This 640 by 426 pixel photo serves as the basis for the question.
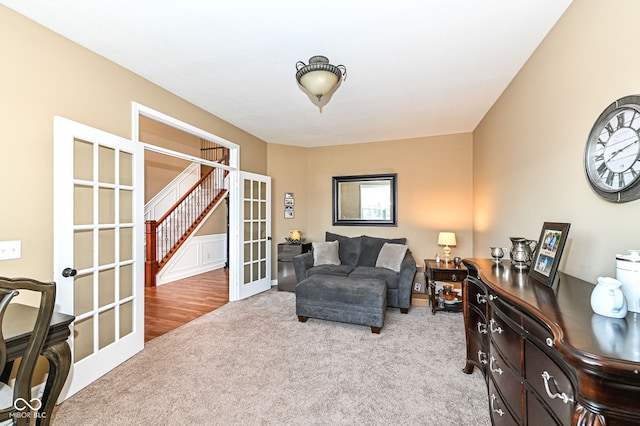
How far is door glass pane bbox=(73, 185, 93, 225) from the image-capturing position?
2.17m

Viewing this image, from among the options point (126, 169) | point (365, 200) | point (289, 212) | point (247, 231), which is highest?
point (126, 169)

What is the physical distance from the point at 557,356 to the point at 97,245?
10.0ft

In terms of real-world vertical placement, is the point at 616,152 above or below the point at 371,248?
above

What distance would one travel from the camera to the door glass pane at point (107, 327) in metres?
2.34

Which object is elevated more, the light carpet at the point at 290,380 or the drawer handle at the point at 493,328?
the drawer handle at the point at 493,328

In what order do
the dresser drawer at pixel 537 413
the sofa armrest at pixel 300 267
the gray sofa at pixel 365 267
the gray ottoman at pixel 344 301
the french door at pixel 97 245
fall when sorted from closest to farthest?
the dresser drawer at pixel 537 413
the french door at pixel 97 245
the gray ottoman at pixel 344 301
the gray sofa at pixel 365 267
the sofa armrest at pixel 300 267

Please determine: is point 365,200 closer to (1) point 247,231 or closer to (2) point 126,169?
(1) point 247,231

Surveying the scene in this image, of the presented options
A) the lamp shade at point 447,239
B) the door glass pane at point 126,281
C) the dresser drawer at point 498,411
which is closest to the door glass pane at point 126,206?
the door glass pane at point 126,281

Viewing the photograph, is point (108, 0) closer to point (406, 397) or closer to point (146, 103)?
point (146, 103)

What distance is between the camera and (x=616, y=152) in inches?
54.3

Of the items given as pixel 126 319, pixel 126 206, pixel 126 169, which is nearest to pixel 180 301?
pixel 126 319

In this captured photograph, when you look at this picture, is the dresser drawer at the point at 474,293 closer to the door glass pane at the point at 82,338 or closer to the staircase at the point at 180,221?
the door glass pane at the point at 82,338

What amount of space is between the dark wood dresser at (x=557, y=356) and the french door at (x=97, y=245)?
2911 mm

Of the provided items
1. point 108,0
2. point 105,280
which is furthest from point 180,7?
point 105,280
